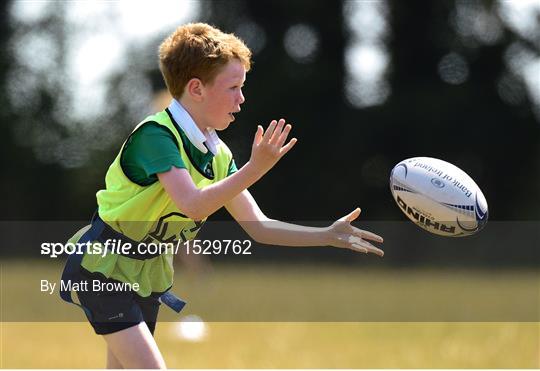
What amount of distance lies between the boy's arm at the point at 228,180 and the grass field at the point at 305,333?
8.24 feet

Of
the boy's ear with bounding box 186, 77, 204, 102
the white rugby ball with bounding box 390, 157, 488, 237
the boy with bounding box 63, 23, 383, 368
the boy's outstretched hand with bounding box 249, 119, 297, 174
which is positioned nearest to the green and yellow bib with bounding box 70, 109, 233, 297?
the boy with bounding box 63, 23, 383, 368

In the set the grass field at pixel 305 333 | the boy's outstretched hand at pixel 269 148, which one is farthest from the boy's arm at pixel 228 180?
the grass field at pixel 305 333

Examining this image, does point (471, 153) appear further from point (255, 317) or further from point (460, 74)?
point (255, 317)

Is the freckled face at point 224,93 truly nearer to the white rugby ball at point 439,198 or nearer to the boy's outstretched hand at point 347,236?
the boy's outstretched hand at point 347,236

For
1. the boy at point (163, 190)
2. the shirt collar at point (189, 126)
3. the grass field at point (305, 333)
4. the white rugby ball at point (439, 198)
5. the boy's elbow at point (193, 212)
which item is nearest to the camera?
the boy's elbow at point (193, 212)

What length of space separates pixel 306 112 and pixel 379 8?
206 cm

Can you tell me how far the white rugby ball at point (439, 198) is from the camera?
4.63 m

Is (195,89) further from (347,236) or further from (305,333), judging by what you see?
(305,333)

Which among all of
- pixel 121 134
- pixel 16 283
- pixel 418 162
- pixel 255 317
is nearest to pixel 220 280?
pixel 16 283

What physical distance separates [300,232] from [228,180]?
56 centimetres

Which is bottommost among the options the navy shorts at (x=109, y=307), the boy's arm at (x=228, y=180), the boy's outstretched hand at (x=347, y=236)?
the navy shorts at (x=109, y=307)

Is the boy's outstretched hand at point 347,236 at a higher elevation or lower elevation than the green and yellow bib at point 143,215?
lower

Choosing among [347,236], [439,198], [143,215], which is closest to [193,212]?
[143,215]

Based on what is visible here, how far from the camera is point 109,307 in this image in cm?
397
